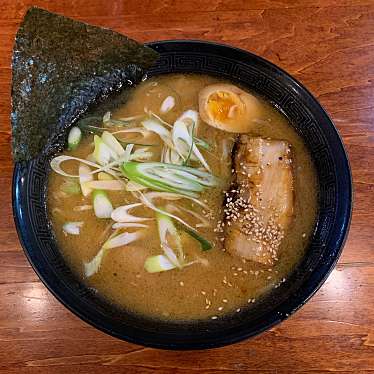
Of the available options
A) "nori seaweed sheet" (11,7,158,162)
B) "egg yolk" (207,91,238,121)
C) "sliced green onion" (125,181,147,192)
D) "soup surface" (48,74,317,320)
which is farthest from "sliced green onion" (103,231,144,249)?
"egg yolk" (207,91,238,121)

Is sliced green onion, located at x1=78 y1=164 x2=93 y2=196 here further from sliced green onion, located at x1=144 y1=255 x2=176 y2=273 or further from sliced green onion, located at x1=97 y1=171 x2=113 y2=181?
sliced green onion, located at x1=144 y1=255 x2=176 y2=273

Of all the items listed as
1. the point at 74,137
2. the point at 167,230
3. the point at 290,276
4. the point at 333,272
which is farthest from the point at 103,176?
the point at 333,272

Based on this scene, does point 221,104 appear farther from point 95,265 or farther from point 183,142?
point 95,265

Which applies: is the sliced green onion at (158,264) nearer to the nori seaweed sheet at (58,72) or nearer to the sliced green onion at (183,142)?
the sliced green onion at (183,142)

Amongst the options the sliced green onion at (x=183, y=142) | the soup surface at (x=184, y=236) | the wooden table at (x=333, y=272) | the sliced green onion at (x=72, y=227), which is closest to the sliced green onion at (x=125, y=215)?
the soup surface at (x=184, y=236)

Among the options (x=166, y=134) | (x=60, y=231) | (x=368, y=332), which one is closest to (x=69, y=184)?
(x=60, y=231)

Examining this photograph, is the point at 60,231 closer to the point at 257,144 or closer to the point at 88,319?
the point at 88,319
